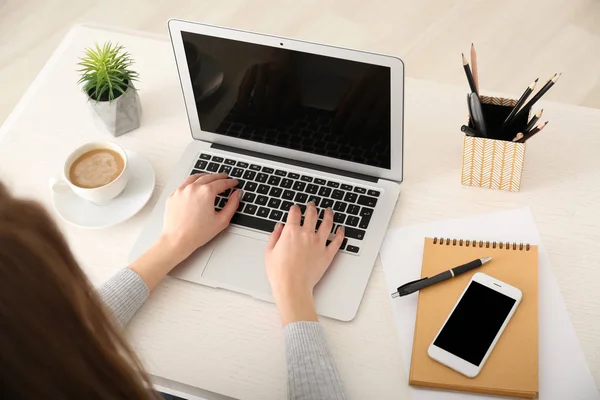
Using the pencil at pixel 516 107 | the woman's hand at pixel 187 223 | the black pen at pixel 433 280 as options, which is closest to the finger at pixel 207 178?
the woman's hand at pixel 187 223

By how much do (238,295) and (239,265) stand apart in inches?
1.9

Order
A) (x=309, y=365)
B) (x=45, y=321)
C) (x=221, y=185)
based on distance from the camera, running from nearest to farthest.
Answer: (x=45, y=321), (x=309, y=365), (x=221, y=185)

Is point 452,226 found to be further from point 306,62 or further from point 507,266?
point 306,62

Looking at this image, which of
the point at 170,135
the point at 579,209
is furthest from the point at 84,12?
the point at 579,209

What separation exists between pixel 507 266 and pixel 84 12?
1906 millimetres

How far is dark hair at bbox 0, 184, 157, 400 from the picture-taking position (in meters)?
0.62

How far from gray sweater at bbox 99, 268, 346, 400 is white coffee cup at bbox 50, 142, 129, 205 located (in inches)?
6.6

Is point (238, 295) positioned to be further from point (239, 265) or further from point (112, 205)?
point (112, 205)

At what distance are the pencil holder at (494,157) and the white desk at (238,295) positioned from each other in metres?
0.02

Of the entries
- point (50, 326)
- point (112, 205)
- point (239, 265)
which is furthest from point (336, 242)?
point (50, 326)

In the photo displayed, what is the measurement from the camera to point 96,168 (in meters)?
1.18

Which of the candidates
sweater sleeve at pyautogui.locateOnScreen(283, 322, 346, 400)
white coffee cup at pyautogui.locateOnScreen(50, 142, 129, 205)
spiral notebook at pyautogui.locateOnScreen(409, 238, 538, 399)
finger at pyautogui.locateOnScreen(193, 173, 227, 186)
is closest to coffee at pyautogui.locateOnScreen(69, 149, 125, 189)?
white coffee cup at pyautogui.locateOnScreen(50, 142, 129, 205)

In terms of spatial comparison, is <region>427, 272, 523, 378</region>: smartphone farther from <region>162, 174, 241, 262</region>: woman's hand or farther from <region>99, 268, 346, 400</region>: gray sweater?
<region>162, 174, 241, 262</region>: woman's hand

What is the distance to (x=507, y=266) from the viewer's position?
41.4 inches
